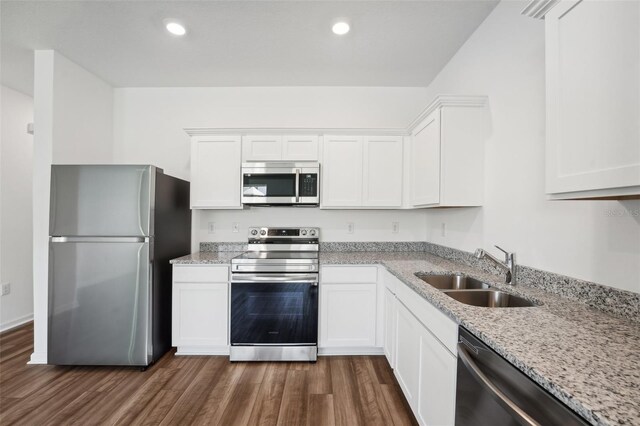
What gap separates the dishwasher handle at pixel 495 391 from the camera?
0.73 m

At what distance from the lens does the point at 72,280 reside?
2.27 meters

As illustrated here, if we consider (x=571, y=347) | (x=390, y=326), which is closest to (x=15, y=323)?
(x=390, y=326)

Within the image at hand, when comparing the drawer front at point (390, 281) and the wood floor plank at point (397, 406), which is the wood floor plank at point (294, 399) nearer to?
the wood floor plank at point (397, 406)

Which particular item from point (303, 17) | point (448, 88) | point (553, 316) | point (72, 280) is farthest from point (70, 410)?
point (448, 88)

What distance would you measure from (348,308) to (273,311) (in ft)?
2.17

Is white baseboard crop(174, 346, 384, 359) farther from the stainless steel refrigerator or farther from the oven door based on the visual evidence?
the stainless steel refrigerator

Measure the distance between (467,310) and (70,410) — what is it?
8.30ft

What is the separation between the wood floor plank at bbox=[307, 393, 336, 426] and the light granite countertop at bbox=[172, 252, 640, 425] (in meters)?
1.02

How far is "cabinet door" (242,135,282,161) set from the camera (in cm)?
277

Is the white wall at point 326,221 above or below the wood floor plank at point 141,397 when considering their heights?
above

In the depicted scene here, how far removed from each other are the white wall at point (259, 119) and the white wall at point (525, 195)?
2.83ft

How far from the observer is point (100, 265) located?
226cm

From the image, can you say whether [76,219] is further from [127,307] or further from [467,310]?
[467,310]

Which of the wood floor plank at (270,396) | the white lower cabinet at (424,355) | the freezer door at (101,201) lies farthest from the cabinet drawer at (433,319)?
the freezer door at (101,201)
